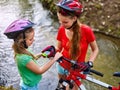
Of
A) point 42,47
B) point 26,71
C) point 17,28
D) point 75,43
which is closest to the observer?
point 17,28

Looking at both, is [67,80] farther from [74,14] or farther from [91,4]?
[91,4]

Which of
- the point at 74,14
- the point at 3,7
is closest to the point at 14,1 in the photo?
the point at 3,7

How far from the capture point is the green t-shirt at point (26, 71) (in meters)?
3.96

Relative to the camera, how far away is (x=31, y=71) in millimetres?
4137

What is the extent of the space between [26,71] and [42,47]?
17.7 feet

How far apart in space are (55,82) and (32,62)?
345 centimetres

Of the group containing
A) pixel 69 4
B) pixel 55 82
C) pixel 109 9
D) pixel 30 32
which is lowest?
pixel 55 82

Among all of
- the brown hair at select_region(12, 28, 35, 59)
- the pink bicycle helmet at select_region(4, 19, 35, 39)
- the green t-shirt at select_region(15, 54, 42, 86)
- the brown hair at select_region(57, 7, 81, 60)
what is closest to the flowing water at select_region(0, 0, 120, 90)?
the brown hair at select_region(57, 7, 81, 60)

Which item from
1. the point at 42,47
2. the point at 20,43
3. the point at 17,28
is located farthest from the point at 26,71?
the point at 42,47

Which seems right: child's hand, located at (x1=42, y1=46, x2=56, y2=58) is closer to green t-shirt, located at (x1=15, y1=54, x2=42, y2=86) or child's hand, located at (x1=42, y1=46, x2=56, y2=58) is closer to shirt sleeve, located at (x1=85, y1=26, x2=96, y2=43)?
green t-shirt, located at (x1=15, y1=54, x2=42, y2=86)

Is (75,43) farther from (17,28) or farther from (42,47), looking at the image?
(42,47)

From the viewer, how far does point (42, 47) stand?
374 inches

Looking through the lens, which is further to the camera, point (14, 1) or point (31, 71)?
point (14, 1)

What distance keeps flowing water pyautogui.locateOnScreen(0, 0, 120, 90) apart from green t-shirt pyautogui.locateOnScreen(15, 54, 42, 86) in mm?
2936
